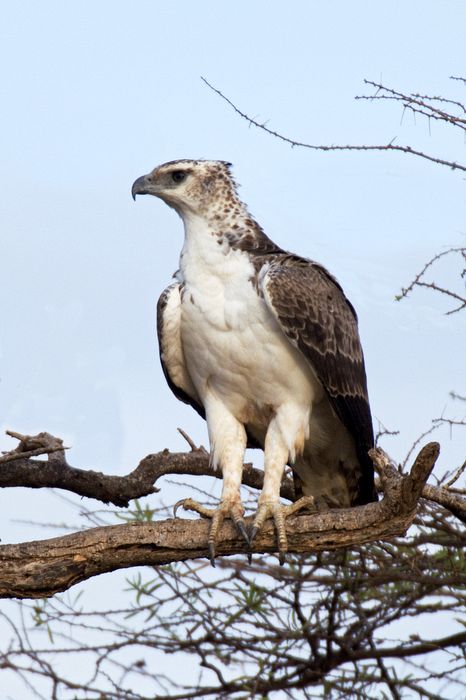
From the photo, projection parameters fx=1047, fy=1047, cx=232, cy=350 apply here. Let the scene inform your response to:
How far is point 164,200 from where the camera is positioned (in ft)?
21.1

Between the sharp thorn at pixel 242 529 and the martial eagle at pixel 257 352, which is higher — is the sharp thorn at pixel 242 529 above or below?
below

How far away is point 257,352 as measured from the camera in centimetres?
589

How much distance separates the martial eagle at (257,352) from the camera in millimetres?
5871

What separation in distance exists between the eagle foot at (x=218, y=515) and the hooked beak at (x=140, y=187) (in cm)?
188

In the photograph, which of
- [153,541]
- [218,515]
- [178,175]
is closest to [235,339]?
[218,515]

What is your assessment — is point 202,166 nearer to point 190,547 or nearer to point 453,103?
point 453,103

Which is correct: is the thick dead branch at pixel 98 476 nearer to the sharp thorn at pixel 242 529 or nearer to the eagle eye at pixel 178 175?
the sharp thorn at pixel 242 529

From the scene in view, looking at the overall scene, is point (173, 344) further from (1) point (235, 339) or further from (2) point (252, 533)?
(2) point (252, 533)

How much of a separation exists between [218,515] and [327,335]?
3.98 feet

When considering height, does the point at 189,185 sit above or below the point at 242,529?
above

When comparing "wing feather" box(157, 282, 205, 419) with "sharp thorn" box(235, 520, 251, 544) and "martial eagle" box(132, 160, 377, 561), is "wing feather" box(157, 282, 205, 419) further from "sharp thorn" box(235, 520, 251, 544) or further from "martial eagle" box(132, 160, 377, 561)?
"sharp thorn" box(235, 520, 251, 544)

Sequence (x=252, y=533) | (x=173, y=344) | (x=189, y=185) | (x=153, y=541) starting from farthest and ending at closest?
(x=189, y=185), (x=173, y=344), (x=252, y=533), (x=153, y=541)

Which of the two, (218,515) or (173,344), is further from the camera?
(173,344)

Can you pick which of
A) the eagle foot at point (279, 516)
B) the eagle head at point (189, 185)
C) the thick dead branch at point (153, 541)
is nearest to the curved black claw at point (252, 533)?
the eagle foot at point (279, 516)
